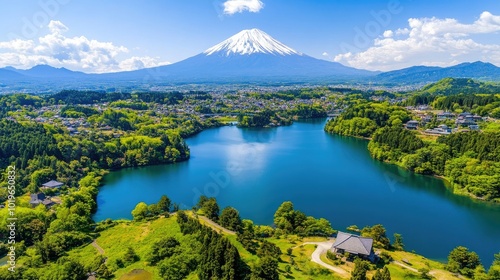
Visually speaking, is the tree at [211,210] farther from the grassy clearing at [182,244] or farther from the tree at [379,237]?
the tree at [379,237]

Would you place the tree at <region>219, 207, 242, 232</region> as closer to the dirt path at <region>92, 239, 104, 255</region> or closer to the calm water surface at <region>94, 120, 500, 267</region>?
the calm water surface at <region>94, 120, 500, 267</region>

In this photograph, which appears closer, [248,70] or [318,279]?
[318,279]

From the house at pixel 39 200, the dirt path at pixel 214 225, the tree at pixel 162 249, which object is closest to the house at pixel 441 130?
the dirt path at pixel 214 225

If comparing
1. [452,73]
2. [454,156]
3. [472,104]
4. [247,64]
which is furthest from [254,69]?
[454,156]

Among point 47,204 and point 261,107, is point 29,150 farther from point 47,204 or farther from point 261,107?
point 261,107

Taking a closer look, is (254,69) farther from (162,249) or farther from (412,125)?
(162,249)

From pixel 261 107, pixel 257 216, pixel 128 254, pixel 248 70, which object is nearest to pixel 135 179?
pixel 257 216

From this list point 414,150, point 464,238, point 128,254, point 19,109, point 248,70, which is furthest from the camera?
point 248,70
